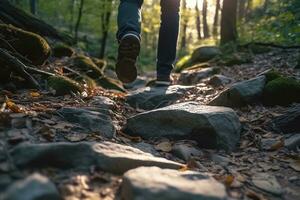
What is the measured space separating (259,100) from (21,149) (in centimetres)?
258

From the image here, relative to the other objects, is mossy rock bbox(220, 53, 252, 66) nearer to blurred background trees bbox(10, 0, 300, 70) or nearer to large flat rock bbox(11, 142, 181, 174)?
blurred background trees bbox(10, 0, 300, 70)

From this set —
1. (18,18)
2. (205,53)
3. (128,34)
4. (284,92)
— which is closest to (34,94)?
(128,34)

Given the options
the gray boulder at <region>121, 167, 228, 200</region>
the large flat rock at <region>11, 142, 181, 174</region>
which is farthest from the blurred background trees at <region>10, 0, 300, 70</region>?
the gray boulder at <region>121, 167, 228, 200</region>

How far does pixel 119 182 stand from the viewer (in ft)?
5.84

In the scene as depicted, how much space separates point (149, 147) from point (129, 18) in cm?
124

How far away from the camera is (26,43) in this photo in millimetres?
3986

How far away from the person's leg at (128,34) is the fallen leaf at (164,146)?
0.96 m

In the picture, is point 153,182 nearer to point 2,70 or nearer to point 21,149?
point 21,149

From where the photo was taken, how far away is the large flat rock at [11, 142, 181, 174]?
170 centimetres

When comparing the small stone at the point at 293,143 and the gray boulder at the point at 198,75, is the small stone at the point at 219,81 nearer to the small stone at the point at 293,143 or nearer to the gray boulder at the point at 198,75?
the gray boulder at the point at 198,75

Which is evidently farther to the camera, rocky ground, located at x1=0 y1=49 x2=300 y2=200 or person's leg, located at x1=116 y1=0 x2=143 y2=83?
person's leg, located at x1=116 y1=0 x2=143 y2=83

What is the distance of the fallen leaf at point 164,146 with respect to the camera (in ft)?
8.53

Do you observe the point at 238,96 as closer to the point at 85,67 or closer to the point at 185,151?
the point at 185,151

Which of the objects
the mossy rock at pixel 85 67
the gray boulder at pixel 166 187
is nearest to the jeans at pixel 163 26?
the gray boulder at pixel 166 187
